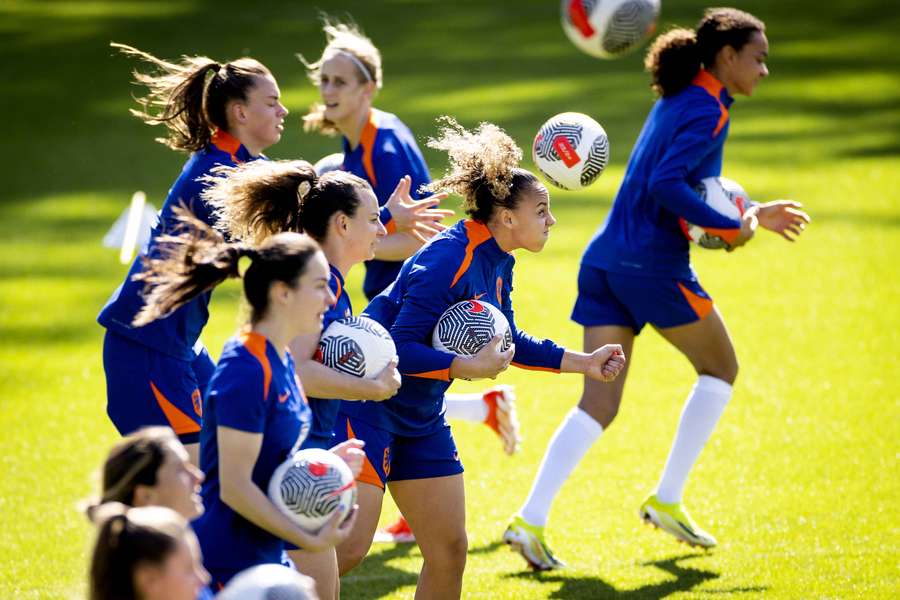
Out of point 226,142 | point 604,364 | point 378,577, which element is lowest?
point 378,577

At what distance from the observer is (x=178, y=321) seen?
16.8ft

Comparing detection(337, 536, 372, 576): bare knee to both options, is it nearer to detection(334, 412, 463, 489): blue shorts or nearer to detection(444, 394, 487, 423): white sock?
detection(334, 412, 463, 489): blue shorts

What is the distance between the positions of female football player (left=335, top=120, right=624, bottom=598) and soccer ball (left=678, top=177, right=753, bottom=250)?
1680mm

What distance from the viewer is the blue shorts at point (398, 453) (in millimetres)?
4812

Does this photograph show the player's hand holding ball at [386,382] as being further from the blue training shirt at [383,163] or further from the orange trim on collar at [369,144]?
the orange trim on collar at [369,144]

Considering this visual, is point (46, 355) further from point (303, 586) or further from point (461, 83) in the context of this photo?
point (461, 83)

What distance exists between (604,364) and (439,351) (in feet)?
2.26

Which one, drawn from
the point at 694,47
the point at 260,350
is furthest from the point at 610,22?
the point at 260,350

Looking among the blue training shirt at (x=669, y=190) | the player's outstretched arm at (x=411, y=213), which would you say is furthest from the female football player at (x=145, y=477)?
the blue training shirt at (x=669, y=190)

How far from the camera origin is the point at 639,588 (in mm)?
5977

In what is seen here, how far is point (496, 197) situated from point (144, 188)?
1120 centimetres

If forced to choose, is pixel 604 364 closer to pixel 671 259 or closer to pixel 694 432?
pixel 671 259

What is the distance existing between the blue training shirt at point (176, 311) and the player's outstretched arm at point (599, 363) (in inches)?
59.1

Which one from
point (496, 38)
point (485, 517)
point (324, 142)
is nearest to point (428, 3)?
point (496, 38)
